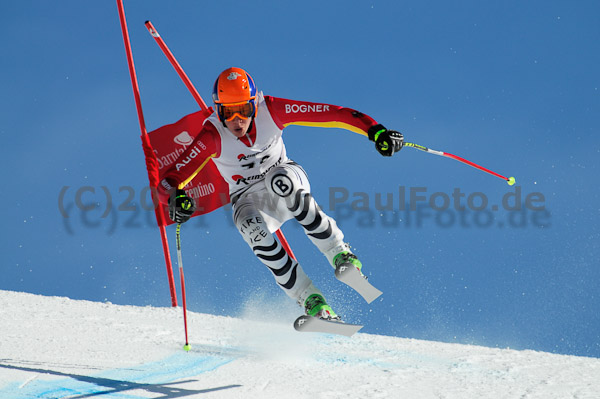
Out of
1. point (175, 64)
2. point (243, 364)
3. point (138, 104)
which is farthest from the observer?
point (175, 64)

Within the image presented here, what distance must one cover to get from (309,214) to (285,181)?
345 millimetres

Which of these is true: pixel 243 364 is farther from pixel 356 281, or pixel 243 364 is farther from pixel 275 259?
pixel 356 281

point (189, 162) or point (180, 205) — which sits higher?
point (189, 162)

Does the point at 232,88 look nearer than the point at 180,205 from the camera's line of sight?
No

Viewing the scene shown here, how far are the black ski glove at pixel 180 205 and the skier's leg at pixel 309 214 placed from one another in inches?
28.2

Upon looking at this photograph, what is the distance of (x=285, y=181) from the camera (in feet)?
17.4

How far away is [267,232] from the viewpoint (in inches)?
209

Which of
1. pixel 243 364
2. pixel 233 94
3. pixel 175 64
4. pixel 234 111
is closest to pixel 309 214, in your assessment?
pixel 234 111

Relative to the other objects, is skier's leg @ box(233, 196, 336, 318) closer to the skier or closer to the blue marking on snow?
the skier

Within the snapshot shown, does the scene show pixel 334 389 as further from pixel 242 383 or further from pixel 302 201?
pixel 302 201

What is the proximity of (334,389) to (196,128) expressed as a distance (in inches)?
128

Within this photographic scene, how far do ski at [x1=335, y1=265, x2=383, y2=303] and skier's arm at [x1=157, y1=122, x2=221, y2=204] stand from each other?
1.47m

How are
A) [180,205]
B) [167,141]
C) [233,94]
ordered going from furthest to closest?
[167,141] < [233,94] < [180,205]

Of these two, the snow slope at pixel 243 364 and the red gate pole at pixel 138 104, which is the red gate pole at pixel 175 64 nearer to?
the red gate pole at pixel 138 104
